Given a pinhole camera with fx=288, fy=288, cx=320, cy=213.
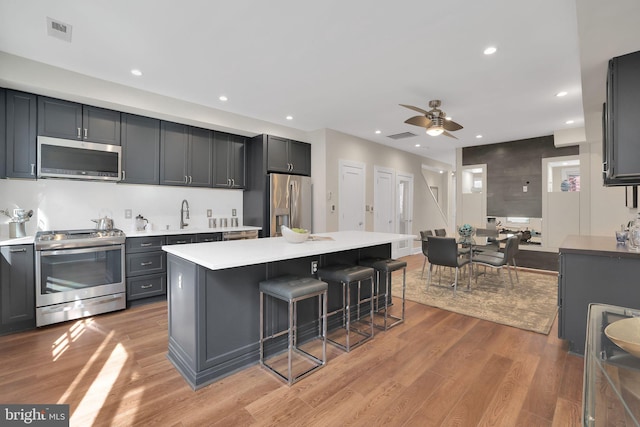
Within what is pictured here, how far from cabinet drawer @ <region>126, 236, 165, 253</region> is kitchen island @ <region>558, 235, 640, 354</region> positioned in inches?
177

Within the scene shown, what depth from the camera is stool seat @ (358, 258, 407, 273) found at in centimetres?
306

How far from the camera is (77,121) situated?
3.45m

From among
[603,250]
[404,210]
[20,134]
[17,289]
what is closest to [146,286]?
[17,289]

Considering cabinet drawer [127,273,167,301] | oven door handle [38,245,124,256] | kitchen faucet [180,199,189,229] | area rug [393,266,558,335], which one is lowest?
area rug [393,266,558,335]

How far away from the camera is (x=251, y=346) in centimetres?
233

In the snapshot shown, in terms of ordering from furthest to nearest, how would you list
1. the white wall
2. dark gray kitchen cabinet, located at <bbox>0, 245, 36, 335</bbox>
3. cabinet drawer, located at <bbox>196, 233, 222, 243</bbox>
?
the white wall
cabinet drawer, located at <bbox>196, 233, 222, 243</bbox>
dark gray kitchen cabinet, located at <bbox>0, 245, 36, 335</bbox>

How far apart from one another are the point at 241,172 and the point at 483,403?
4467 mm

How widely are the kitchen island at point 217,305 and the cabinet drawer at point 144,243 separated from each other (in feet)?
5.16

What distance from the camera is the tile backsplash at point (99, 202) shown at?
337 cm

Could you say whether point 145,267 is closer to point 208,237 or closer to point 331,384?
point 208,237

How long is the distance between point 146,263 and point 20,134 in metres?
1.90

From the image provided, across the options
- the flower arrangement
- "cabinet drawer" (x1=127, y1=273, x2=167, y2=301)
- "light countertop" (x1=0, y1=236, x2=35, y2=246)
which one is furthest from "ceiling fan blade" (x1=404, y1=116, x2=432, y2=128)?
"light countertop" (x1=0, y1=236, x2=35, y2=246)

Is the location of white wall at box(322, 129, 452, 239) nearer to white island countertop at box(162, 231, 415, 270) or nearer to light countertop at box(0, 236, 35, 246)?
white island countertop at box(162, 231, 415, 270)

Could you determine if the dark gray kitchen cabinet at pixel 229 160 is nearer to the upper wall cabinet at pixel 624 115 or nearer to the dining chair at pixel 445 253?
the dining chair at pixel 445 253
